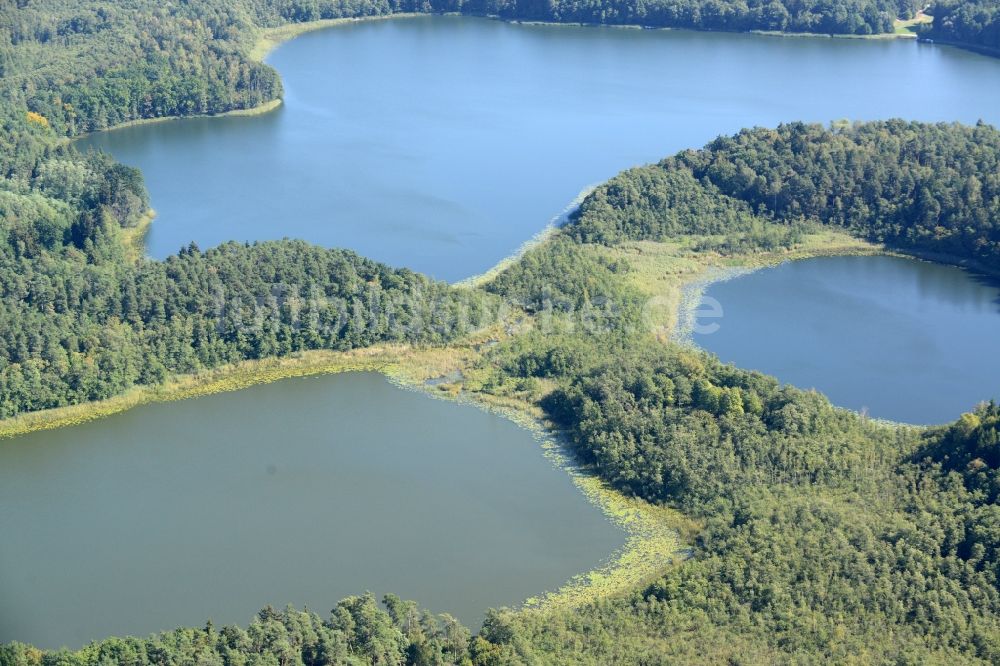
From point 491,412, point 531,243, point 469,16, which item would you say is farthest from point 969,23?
point 491,412

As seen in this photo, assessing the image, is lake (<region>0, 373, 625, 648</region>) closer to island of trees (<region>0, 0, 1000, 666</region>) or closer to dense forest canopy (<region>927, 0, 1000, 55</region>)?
island of trees (<region>0, 0, 1000, 666</region>)

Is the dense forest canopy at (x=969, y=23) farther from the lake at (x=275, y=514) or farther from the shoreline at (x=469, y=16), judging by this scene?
the lake at (x=275, y=514)

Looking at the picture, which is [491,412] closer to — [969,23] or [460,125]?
[460,125]

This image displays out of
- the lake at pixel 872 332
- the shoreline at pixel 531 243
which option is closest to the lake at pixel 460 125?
the shoreline at pixel 531 243

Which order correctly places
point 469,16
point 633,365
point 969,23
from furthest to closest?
point 469,16
point 969,23
point 633,365

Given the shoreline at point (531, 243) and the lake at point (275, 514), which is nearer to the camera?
the lake at point (275, 514)

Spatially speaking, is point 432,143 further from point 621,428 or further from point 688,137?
point 621,428

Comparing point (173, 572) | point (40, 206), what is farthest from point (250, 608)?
point (40, 206)
